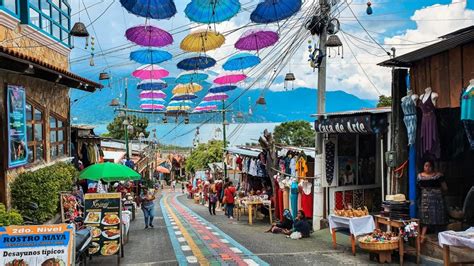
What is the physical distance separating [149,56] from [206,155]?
1584 inches

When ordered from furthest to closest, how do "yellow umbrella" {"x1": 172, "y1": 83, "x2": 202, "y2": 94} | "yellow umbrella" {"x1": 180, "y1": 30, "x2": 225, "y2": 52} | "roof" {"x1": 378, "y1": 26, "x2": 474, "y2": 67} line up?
"yellow umbrella" {"x1": 172, "y1": 83, "x2": 202, "y2": 94}
"yellow umbrella" {"x1": 180, "y1": 30, "x2": 225, "y2": 52}
"roof" {"x1": 378, "y1": 26, "x2": 474, "y2": 67}

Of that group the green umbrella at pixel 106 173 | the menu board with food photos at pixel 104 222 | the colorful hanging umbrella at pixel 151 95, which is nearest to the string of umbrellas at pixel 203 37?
the green umbrella at pixel 106 173

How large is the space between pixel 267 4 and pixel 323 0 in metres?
1.81

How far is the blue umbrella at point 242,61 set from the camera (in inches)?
821

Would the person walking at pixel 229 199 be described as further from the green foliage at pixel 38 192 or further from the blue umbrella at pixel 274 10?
the green foliage at pixel 38 192

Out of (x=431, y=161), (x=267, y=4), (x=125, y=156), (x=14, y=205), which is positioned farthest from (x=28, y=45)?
(x=125, y=156)

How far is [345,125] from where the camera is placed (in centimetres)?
1277

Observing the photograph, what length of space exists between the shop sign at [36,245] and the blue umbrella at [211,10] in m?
8.88

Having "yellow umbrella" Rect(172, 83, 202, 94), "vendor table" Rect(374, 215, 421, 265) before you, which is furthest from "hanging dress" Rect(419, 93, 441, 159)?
"yellow umbrella" Rect(172, 83, 202, 94)

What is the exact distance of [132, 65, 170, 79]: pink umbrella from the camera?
23.9 m

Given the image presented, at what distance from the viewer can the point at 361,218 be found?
10.7m

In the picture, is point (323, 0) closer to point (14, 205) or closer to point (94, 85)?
point (94, 85)

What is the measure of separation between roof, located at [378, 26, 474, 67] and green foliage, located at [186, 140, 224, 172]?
45080mm

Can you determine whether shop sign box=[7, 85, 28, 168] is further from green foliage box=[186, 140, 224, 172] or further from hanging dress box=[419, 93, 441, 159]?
green foliage box=[186, 140, 224, 172]
